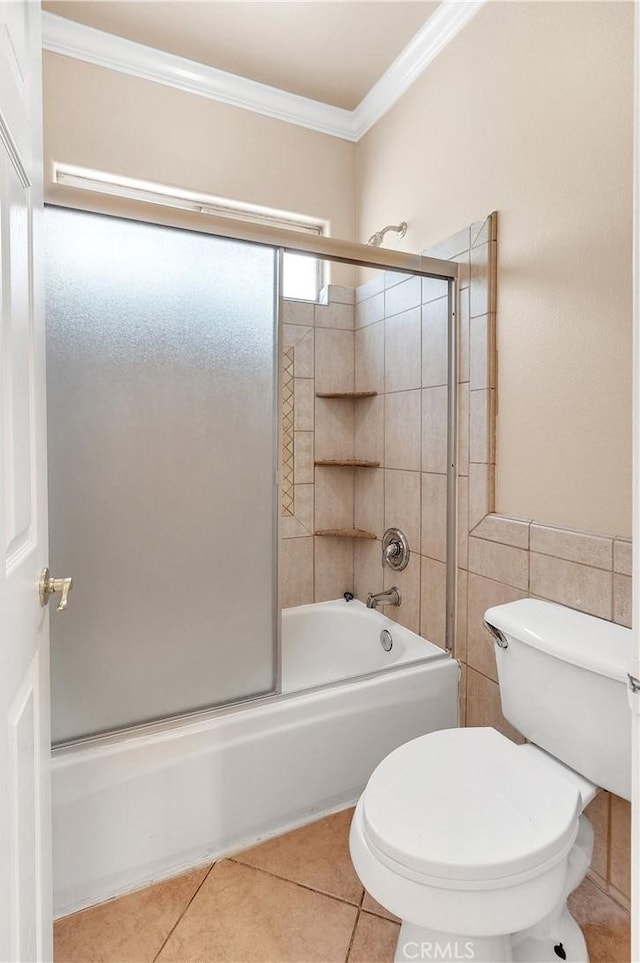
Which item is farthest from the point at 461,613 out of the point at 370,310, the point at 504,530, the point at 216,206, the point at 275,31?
the point at 275,31

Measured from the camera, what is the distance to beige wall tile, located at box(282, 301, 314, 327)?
7.50 ft

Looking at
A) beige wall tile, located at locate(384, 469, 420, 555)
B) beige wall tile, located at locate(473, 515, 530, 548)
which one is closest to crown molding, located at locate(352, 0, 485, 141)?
beige wall tile, located at locate(384, 469, 420, 555)

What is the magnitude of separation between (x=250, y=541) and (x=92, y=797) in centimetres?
76

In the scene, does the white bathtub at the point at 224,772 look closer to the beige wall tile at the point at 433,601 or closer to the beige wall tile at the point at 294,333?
the beige wall tile at the point at 433,601

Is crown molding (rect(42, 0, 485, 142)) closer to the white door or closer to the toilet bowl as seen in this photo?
the white door

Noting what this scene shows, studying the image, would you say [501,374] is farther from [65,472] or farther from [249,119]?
[249,119]

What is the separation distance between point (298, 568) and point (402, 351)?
1108 millimetres

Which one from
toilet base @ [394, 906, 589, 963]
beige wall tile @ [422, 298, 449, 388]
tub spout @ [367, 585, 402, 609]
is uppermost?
beige wall tile @ [422, 298, 449, 388]

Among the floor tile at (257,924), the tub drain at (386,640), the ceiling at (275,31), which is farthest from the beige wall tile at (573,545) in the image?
the ceiling at (275,31)

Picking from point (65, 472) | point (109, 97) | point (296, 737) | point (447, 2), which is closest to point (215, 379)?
point (65, 472)

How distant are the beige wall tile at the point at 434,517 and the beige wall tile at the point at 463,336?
0.38m

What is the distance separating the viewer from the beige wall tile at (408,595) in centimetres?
201

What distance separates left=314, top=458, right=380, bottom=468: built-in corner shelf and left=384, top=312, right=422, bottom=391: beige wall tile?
36 centimetres

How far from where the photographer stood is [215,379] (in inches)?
55.7
